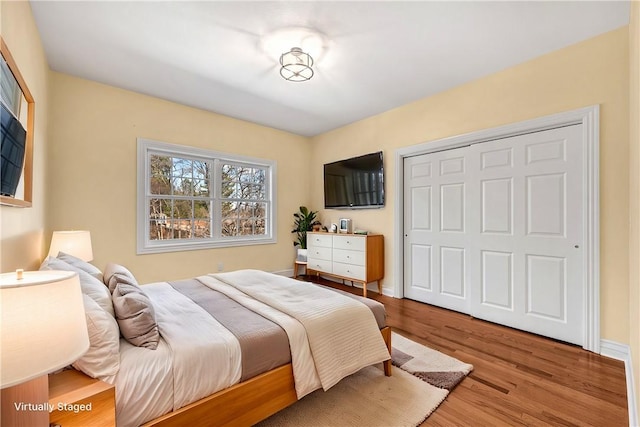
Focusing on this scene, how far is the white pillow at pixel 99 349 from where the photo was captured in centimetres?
109

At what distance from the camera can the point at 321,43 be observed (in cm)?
242

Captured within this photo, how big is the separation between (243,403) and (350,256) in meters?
2.84

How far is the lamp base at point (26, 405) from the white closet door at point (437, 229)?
349 cm

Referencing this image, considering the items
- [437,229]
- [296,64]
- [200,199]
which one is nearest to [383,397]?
[437,229]

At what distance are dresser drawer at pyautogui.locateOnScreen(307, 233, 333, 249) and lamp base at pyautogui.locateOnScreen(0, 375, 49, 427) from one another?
11.9ft

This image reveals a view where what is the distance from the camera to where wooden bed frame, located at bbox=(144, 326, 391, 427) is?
3.91 feet

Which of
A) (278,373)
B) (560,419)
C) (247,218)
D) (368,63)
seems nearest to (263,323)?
(278,373)

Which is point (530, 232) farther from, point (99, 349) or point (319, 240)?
point (99, 349)

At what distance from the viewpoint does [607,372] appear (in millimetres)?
2049

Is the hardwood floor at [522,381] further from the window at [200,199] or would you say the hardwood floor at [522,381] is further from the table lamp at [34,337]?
the window at [200,199]

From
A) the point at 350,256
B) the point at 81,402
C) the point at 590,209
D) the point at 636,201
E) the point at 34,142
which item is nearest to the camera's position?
the point at 81,402

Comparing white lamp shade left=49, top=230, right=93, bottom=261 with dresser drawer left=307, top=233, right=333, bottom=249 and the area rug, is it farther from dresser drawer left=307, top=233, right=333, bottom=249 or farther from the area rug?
dresser drawer left=307, top=233, right=333, bottom=249

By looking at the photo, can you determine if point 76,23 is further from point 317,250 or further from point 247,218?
point 317,250

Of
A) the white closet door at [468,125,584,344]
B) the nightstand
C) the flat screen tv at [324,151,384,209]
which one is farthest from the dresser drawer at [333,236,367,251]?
the nightstand
